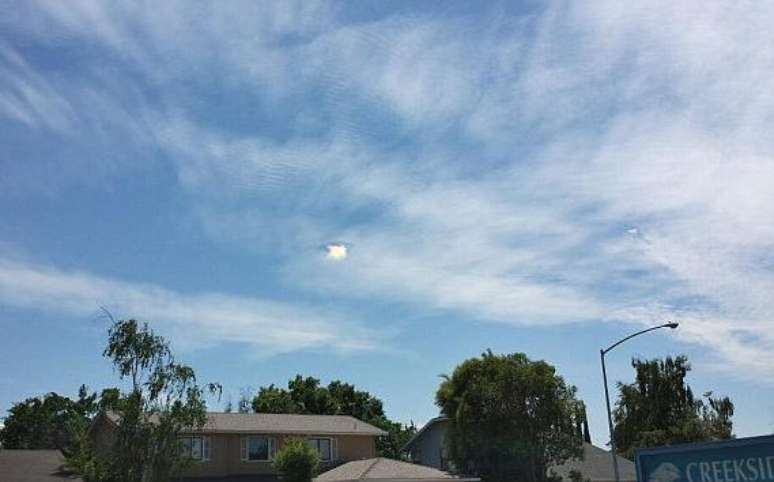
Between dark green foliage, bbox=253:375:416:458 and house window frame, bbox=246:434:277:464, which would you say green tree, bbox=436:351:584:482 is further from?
dark green foliage, bbox=253:375:416:458

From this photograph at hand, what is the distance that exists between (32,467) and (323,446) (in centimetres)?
1629

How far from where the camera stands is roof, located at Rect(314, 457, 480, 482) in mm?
43094

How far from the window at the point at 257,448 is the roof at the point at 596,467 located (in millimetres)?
16951

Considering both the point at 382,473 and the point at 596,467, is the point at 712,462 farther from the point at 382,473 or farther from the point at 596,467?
the point at 596,467

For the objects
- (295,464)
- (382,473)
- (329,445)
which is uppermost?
(329,445)

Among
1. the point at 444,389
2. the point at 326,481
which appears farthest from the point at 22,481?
the point at 444,389

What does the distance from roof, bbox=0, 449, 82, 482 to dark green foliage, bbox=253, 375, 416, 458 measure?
110 ft


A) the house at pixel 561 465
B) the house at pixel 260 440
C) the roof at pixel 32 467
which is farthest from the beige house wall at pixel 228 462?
the house at pixel 561 465

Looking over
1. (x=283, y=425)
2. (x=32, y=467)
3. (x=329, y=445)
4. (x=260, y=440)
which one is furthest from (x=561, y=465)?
(x=32, y=467)

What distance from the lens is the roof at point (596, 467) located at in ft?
163

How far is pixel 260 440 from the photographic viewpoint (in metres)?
48.8

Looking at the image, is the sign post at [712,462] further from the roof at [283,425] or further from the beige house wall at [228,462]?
the roof at [283,425]

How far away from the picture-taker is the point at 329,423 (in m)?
53.1

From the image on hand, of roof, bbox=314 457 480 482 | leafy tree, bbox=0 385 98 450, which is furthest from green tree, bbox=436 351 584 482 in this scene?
leafy tree, bbox=0 385 98 450
